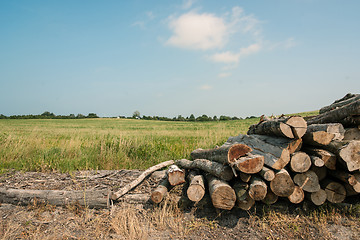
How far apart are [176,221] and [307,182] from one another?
2.55 m

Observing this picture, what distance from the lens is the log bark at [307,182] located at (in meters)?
4.05

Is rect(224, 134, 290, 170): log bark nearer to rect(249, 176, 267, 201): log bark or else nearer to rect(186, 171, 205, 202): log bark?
rect(249, 176, 267, 201): log bark

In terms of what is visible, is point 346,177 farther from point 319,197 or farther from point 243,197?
point 243,197

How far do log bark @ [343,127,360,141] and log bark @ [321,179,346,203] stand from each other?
1.00 metres

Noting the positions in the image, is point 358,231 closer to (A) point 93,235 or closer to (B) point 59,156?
(A) point 93,235

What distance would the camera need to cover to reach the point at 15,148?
8055 mm

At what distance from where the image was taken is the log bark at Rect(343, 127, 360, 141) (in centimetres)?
446

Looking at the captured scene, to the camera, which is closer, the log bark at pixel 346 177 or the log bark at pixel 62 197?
the log bark at pixel 346 177

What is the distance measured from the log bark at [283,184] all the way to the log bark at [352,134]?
1.74 meters

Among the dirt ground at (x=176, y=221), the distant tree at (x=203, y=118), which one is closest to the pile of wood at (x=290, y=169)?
the dirt ground at (x=176, y=221)

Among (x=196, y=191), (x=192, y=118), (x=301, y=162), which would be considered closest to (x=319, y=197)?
(x=301, y=162)

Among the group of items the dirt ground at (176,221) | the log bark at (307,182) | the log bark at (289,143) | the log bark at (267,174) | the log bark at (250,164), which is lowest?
the dirt ground at (176,221)

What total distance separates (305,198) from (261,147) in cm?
131

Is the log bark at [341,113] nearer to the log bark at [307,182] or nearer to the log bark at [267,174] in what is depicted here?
the log bark at [307,182]
